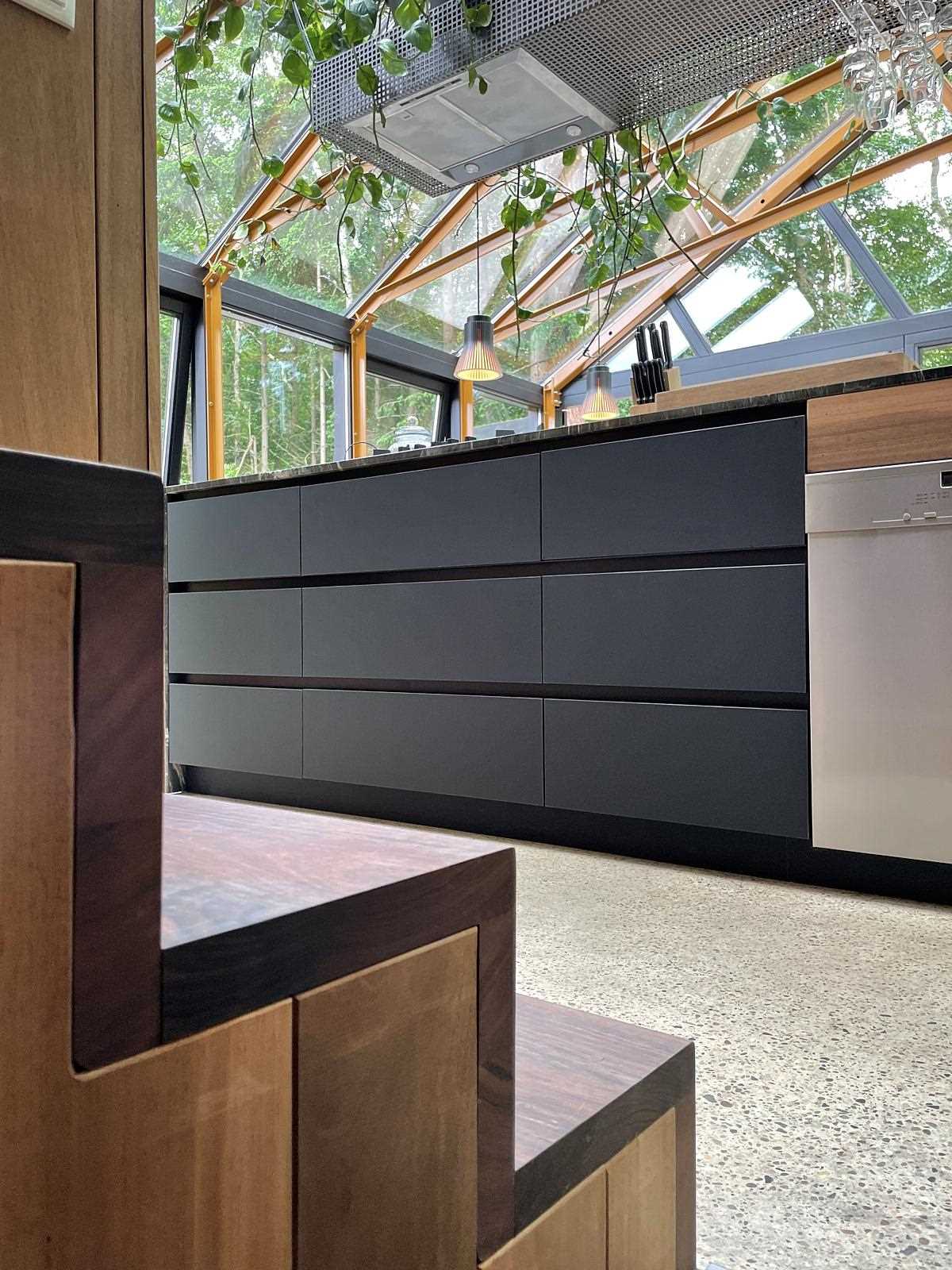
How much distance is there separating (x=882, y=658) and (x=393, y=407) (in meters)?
5.28

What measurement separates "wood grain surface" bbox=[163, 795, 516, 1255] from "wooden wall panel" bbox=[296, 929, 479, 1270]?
0.01 m

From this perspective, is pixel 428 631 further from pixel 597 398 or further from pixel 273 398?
pixel 273 398

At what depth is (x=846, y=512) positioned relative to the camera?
199cm

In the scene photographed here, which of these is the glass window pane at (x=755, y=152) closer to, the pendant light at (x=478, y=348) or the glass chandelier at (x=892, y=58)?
the pendant light at (x=478, y=348)

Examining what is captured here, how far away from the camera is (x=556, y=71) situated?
221 centimetres

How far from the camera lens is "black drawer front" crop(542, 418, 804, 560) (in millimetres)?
2084

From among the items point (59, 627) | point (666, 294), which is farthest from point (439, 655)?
point (666, 294)

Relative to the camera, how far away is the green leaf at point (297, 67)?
1.59 metres

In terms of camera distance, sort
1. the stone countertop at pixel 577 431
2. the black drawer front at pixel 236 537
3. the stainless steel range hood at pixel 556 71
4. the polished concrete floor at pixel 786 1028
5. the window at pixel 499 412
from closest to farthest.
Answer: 1. the polished concrete floor at pixel 786 1028
2. the stone countertop at pixel 577 431
3. the stainless steel range hood at pixel 556 71
4. the black drawer front at pixel 236 537
5. the window at pixel 499 412

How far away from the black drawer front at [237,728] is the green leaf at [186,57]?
6.24 feet

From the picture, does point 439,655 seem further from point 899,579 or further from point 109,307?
point 109,307

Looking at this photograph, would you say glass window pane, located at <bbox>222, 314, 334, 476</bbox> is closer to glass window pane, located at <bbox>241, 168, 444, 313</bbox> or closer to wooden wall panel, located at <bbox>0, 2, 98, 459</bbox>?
glass window pane, located at <bbox>241, 168, 444, 313</bbox>

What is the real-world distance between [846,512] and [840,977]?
39.2 inches

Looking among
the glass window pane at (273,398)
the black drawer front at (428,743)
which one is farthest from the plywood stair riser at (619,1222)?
the glass window pane at (273,398)
